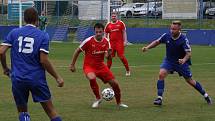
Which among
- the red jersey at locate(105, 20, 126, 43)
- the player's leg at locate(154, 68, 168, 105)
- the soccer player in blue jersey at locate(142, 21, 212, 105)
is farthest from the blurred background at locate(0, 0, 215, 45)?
the player's leg at locate(154, 68, 168, 105)

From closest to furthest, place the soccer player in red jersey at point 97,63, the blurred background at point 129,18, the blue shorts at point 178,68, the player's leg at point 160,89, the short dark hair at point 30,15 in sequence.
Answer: the short dark hair at point 30,15 → the soccer player in red jersey at point 97,63 → the player's leg at point 160,89 → the blue shorts at point 178,68 → the blurred background at point 129,18

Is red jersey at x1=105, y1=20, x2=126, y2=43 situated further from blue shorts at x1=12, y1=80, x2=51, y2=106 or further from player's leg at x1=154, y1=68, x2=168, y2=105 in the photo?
blue shorts at x1=12, y1=80, x2=51, y2=106

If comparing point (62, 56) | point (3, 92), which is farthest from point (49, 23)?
point (3, 92)

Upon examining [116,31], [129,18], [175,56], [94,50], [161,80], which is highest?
[129,18]

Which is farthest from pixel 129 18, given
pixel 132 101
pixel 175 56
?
pixel 175 56

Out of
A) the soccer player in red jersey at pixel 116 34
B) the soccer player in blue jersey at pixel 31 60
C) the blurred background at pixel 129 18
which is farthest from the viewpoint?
the blurred background at pixel 129 18

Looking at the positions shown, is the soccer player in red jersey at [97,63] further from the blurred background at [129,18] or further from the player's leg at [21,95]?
the blurred background at [129,18]

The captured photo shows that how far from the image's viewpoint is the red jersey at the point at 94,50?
42.2ft

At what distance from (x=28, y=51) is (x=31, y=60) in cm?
14

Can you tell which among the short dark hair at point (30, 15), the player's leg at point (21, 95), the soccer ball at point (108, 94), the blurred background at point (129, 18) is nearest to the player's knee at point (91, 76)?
the soccer ball at point (108, 94)

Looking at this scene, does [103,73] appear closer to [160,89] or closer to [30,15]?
[160,89]

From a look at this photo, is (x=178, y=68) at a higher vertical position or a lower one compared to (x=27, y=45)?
lower

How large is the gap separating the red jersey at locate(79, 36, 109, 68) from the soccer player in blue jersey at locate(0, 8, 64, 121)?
401 cm

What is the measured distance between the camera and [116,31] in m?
20.6
